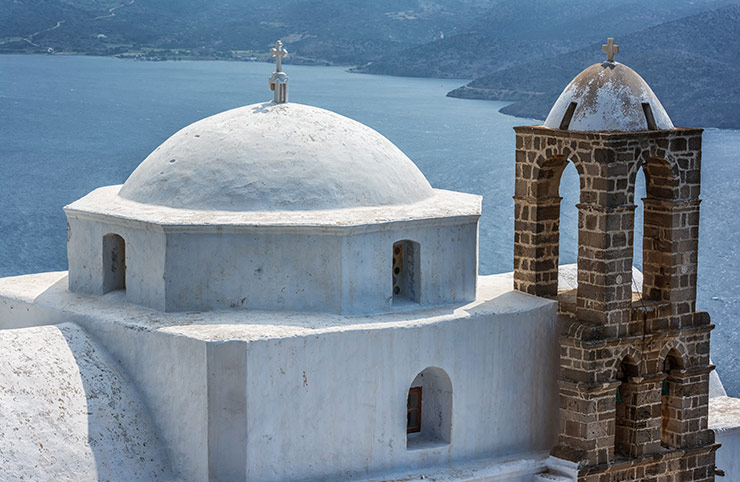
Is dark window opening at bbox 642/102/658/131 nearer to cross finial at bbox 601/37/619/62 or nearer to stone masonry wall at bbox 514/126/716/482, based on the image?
stone masonry wall at bbox 514/126/716/482

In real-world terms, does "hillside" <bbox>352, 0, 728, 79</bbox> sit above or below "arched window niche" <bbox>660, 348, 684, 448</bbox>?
above

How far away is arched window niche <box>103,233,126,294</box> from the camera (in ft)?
44.8

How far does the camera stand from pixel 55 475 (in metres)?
11.5

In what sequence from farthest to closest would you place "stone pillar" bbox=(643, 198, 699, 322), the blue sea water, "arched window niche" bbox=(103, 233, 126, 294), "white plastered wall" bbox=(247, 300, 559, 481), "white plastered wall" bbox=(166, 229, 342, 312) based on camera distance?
the blue sea water, "stone pillar" bbox=(643, 198, 699, 322), "arched window niche" bbox=(103, 233, 126, 294), "white plastered wall" bbox=(166, 229, 342, 312), "white plastered wall" bbox=(247, 300, 559, 481)

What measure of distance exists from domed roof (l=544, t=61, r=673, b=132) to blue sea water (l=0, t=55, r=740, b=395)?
44.0 feet

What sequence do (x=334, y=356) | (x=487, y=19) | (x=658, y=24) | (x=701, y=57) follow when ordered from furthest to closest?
(x=487, y=19) → (x=658, y=24) → (x=701, y=57) → (x=334, y=356)

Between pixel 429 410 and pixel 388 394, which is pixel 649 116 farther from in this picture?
pixel 388 394

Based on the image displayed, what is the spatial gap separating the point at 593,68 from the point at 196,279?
5175 millimetres

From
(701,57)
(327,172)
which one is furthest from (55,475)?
(701,57)

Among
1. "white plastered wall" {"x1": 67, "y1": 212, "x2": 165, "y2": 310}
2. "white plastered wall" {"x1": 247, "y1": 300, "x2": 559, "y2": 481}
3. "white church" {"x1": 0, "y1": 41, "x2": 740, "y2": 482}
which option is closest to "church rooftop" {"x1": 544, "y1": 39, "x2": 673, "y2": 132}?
"white church" {"x1": 0, "y1": 41, "x2": 740, "y2": 482}

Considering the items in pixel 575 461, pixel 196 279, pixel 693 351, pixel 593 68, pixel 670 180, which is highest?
pixel 593 68

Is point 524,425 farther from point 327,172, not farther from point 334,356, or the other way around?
point 327,172

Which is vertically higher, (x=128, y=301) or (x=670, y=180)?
(x=670, y=180)

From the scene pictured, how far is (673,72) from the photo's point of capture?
39812 mm
